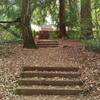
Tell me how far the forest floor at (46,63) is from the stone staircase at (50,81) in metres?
0.17

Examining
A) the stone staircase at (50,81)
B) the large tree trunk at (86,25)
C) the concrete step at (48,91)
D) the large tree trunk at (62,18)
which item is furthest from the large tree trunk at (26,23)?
the large tree trunk at (62,18)

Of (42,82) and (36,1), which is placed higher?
(36,1)

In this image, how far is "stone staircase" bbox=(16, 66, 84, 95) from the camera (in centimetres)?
718

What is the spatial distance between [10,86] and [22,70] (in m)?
1.15

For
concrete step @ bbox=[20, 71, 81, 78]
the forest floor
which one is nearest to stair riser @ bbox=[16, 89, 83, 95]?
the forest floor

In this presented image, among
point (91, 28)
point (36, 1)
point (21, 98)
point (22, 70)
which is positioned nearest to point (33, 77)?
point (22, 70)

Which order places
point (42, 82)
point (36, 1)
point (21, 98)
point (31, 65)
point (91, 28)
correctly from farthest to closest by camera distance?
point (36, 1) → point (91, 28) → point (31, 65) → point (42, 82) → point (21, 98)

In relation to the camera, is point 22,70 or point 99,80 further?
point 22,70

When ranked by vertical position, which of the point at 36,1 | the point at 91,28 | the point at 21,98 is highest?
the point at 36,1

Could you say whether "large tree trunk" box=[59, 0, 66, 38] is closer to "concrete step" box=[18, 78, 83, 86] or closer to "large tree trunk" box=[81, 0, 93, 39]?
"large tree trunk" box=[81, 0, 93, 39]

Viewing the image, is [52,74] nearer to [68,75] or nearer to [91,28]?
[68,75]

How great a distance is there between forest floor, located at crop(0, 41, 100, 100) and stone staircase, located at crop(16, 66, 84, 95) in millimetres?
169

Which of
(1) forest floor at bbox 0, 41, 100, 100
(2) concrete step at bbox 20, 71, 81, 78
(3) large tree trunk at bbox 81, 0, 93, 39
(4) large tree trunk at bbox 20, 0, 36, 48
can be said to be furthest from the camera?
(3) large tree trunk at bbox 81, 0, 93, 39

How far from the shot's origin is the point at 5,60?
30.6 feet
